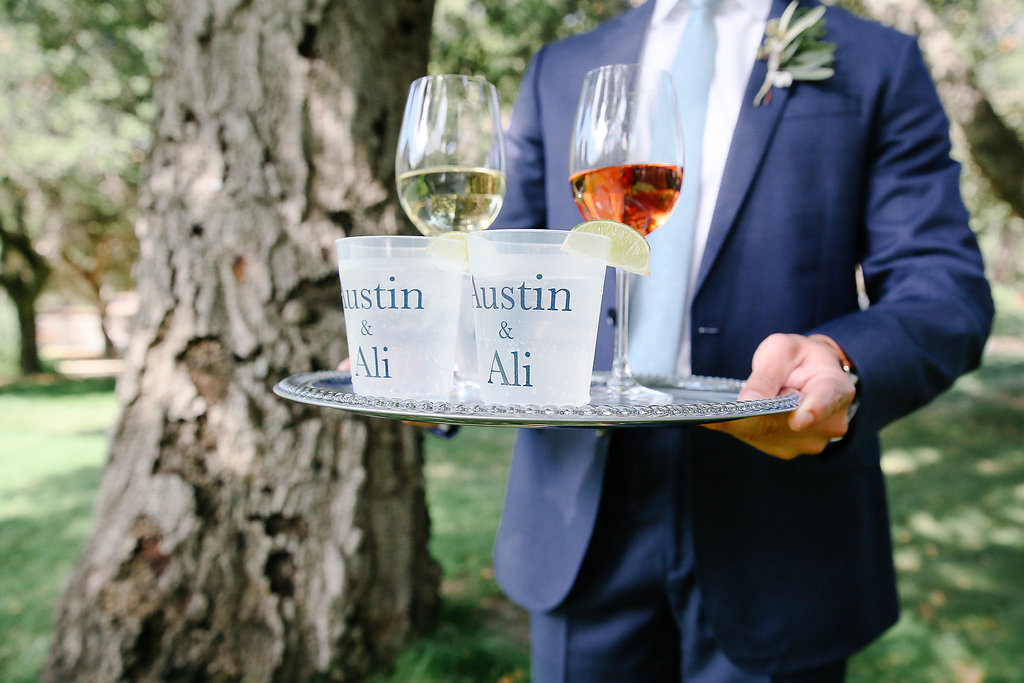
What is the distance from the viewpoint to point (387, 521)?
3.16 metres

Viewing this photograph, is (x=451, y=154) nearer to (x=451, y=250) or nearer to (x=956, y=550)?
(x=451, y=250)

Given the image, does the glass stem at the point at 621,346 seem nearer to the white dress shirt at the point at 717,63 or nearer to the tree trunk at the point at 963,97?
the white dress shirt at the point at 717,63

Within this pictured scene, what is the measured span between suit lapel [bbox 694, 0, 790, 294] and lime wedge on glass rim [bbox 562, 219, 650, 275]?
0.59 meters

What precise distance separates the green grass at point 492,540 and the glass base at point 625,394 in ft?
7.86

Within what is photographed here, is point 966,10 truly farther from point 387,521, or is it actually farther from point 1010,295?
point 1010,295

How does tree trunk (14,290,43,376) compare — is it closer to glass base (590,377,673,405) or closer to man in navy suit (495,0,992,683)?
man in navy suit (495,0,992,683)

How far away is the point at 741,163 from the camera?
170cm

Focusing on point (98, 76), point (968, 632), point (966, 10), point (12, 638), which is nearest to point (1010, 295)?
point (966, 10)

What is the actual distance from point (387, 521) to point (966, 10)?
10233 millimetres

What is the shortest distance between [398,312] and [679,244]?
86cm

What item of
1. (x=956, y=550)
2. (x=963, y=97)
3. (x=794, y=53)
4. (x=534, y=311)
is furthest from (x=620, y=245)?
(x=963, y=97)

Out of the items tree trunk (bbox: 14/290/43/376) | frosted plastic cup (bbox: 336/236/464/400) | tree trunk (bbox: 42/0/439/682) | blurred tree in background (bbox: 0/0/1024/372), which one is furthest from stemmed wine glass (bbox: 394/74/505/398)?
tree trunk (bbox: 14/290/43/376)

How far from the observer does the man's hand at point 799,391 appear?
3.82 feet

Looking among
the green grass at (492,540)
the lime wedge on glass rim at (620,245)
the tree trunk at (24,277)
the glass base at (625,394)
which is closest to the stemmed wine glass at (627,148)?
the glass base at (625,394)
